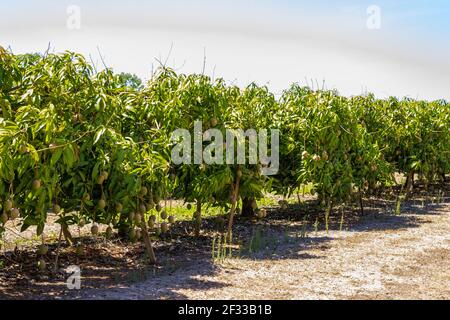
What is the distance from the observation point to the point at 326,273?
20.1ft

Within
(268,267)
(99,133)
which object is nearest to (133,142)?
(99,133)

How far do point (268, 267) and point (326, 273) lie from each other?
2.13ft

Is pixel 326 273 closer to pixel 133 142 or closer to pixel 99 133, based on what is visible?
pixel 133 142

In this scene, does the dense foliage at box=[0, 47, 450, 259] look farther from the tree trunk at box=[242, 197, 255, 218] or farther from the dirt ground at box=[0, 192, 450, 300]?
the tree trunk at box=[242, 197, 255, 218]

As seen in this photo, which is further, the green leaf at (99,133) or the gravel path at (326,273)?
the gravel path at (326,273)

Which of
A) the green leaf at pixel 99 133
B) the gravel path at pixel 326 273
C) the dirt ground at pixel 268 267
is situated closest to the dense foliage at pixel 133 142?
the green leaf at pixel 99 133

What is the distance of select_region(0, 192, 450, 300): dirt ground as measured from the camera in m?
5.36

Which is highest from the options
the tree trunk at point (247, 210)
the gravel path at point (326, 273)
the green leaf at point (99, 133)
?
the green leaf at point (99, 133)

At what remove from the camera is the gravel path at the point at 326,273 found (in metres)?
5.30

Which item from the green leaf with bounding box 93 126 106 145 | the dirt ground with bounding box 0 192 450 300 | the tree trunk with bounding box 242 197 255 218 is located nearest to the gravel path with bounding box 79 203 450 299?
the dirt ground with bounding box 0 192 450 300

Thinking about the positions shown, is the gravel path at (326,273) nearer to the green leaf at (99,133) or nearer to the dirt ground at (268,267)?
the dirt ground at (268,267)

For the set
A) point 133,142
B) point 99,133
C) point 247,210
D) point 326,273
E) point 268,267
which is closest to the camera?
point 99,133

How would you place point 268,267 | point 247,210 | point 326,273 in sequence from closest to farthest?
point 326,273, point 268,267, point 247,210
